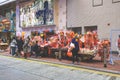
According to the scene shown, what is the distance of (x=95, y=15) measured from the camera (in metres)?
21.0

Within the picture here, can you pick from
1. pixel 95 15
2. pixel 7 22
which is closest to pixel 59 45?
pixel 95 15

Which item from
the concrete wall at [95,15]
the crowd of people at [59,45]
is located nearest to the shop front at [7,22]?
the concrete wall at [95,15]

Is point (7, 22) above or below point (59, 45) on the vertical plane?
above

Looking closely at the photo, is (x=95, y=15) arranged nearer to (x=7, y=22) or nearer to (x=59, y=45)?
(x=59, y=45)

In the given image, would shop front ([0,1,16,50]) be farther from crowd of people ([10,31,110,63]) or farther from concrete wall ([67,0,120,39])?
crowd of people ([10,31,110,63])

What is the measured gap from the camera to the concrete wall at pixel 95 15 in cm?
1931

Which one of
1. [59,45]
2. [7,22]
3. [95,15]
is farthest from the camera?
[7,22]

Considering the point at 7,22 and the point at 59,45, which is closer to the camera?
the point at 59,45

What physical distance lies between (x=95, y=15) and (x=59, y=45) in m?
6.47

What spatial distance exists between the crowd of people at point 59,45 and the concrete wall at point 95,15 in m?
4.34

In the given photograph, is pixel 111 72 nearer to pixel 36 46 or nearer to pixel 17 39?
pixel 36 46

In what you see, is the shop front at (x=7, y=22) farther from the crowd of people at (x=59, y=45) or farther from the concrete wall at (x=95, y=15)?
the crowd of people at (x=59, y=45)

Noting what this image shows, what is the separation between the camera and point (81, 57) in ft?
48.5

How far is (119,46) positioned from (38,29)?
1456 centimetres
